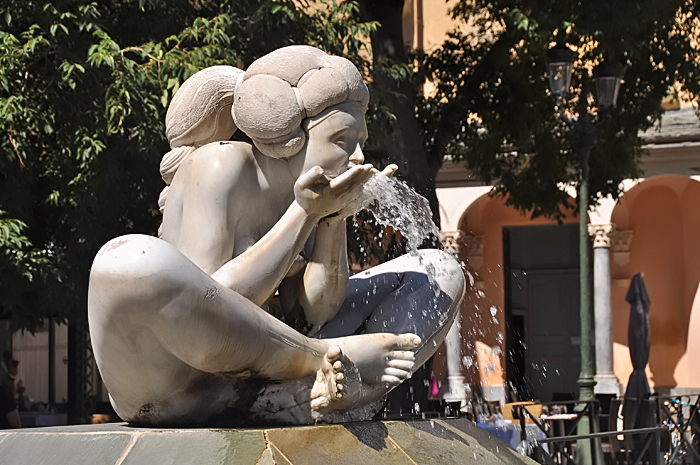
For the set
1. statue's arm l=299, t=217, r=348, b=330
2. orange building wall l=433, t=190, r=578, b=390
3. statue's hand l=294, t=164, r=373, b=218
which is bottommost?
orange building wall l=433, t=190, r=578, b=390

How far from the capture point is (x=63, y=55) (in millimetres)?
6863

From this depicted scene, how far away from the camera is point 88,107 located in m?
7.29

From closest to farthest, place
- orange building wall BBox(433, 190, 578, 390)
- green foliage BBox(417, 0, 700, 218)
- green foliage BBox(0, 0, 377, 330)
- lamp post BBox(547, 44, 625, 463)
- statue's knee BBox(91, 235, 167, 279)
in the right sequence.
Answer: statue's knee BBox(91, 235, 167, 279) → green foliage BBox(0, 0, 377, 330) → green foliage BBox(417, 0, 700, 218) → lamp post BBox(547, 44, 625, 463) → orange building wall BBox(433, 190, 578, 390)

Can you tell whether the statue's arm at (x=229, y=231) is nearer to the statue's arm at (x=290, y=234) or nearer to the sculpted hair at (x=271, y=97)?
the statue's arm at (x=290, y=234)

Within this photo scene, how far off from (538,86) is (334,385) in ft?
28.0

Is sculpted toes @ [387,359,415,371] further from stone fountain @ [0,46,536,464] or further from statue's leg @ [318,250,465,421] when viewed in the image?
statue's leg @ [318,250,465,421]

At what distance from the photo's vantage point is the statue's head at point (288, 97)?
2781 mm

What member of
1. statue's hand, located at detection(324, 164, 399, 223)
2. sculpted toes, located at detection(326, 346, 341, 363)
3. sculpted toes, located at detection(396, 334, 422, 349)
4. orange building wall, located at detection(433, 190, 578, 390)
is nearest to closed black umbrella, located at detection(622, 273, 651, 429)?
orange building wall, located at detection(433, 190, 578, 390)

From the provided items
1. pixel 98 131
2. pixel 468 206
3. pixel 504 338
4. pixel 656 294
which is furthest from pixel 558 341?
pixel 98 131

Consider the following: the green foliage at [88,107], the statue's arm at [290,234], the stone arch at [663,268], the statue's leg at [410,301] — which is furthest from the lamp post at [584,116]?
the stone arch at [663,268]

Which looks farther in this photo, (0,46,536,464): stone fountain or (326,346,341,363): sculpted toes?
(326,346,341,363): sculpted toes

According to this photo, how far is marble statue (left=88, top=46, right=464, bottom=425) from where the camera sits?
2.47 m

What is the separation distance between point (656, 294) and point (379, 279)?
17027mm

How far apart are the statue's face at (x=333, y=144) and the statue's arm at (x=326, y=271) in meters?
0.16
